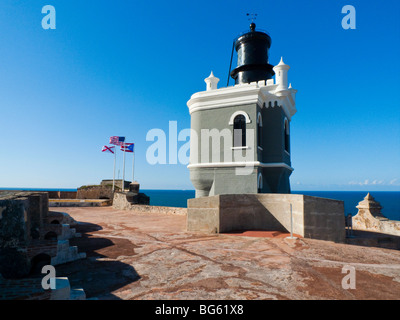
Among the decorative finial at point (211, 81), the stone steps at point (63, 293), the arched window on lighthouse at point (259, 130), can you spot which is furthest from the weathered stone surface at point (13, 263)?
the decorative finial at point (211, 81)

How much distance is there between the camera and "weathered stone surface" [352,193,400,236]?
15.0 meters

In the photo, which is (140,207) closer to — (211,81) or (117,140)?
(211,81)

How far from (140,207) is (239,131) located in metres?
9.32

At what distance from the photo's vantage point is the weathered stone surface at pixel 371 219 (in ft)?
49.1

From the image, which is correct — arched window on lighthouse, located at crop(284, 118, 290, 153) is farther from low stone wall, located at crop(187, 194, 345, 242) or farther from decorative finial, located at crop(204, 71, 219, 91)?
low stone wall, located at crop(187, 194, 345, 242)

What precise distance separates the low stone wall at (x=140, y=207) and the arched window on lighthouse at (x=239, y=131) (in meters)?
5.44

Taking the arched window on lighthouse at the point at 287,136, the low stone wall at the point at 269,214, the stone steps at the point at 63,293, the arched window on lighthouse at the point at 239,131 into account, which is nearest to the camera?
the stone steps at the point at 63,293

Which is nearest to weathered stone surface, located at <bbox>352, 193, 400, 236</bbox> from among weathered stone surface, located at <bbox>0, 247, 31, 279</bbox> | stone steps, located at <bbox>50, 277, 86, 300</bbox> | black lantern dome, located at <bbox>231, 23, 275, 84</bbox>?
black lantern dome, located at <bbox>231, 23, 275, 84</bbox>

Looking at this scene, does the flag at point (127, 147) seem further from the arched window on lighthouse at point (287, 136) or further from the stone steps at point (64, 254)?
the stone steps at point (64, 254)

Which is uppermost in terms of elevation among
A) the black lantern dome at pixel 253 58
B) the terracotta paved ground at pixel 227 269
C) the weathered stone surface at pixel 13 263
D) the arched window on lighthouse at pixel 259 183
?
the black lantern dome at pixel 253 58

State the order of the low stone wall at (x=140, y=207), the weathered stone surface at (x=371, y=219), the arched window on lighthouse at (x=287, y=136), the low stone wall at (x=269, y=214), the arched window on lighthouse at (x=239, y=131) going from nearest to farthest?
1. the low stone wall at (x=269, y=214)
2. the arched window on lighthouse at (x=239, y=131)
3. the weathered stone surface at (x=371, y=219)
4. the low stone wall at (x=140, y=207)
5. the arched window on lighthouse at (x=287, y=136)

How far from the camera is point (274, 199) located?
9.77 m

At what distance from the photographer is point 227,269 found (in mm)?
4934

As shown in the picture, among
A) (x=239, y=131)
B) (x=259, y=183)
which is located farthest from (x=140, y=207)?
(x=239, y=131)
